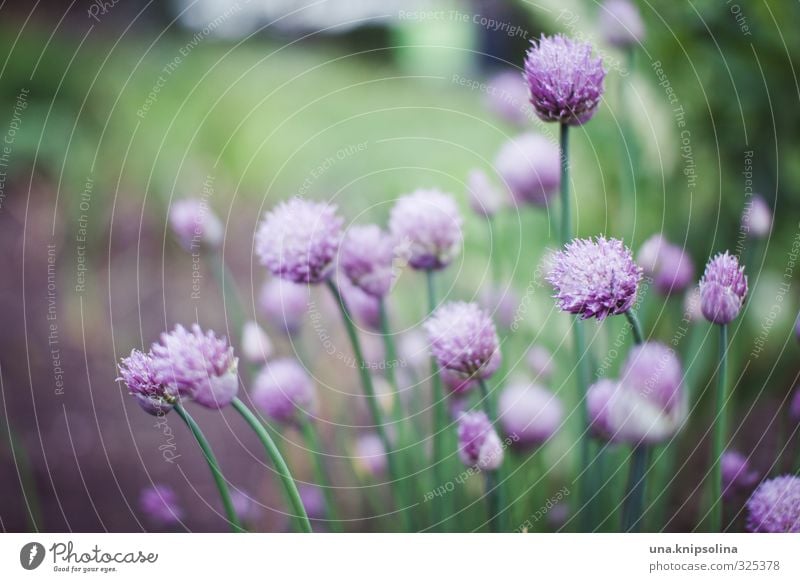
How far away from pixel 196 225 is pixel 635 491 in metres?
0.38

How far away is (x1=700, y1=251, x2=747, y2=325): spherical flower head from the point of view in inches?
17.2

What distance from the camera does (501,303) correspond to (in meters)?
0.54

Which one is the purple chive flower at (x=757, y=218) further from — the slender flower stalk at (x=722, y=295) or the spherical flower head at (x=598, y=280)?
the spherical flower head at (x=598, y=280)

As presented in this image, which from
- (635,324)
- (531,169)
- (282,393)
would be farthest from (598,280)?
(282,393)

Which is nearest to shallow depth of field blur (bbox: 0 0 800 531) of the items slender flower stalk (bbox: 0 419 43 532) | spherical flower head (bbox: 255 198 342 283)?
slender flower stalk (bbox: 0 419 43 532)

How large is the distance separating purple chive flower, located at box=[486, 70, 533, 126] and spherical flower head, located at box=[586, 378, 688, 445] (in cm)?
22

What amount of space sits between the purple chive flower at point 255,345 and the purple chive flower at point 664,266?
292 millimetres

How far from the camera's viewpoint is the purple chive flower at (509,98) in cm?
53

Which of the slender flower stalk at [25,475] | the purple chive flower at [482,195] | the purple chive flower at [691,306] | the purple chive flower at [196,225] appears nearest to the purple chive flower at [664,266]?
the purple chive flower at [691,306]

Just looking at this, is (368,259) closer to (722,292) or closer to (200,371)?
(200,371)

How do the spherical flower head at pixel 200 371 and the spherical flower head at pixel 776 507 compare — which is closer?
the spherical flower head at pixel 200 371

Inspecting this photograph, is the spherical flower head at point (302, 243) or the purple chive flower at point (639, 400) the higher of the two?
the spherical flower head at point (302, 243)

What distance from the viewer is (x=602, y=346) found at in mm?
525
